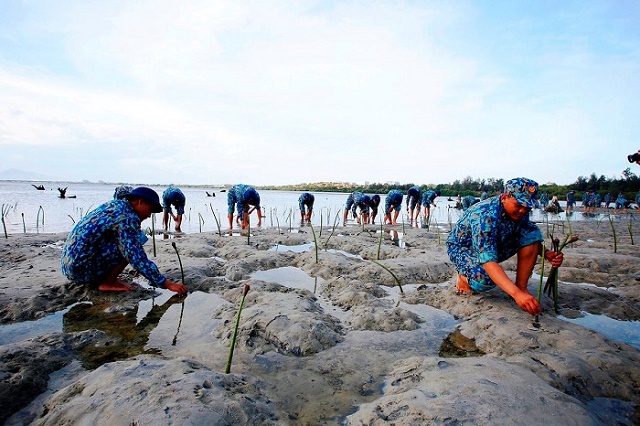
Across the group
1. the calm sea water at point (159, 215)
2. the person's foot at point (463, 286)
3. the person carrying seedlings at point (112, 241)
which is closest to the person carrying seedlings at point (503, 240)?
the person's foot at point (463, 286)

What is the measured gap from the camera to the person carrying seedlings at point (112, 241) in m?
3.75

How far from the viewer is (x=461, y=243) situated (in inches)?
156

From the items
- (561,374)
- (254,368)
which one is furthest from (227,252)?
(561,374)

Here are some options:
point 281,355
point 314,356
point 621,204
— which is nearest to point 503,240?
point 314,356

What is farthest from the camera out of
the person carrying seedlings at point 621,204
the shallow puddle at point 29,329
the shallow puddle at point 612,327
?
the person carrying seedlings at point 621,204

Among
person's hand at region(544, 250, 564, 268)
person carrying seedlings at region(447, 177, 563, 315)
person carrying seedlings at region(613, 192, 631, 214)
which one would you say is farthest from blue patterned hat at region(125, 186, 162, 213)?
person carrying seedlings at region(613, 192, 631, 214)

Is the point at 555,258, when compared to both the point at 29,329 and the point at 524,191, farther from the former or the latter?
the point at 29,329

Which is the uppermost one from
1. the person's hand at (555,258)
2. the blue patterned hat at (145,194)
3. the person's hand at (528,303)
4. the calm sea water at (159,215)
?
the blue patterned hat at (145,194)

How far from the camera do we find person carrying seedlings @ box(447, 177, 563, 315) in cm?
311

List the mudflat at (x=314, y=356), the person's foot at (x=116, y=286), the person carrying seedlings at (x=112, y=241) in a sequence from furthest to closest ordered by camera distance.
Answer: the person's foot at (x=116, y=286)
the person carrying seedlings at (x=112, y=241)
the mudflat at (x=314, y=356)

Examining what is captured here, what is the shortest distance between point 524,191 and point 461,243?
102 centimetres

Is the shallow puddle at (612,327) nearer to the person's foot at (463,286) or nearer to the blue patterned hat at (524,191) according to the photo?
the person's foot at (463,286)

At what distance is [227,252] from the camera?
23.8 ft

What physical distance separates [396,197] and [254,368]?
1333cm
